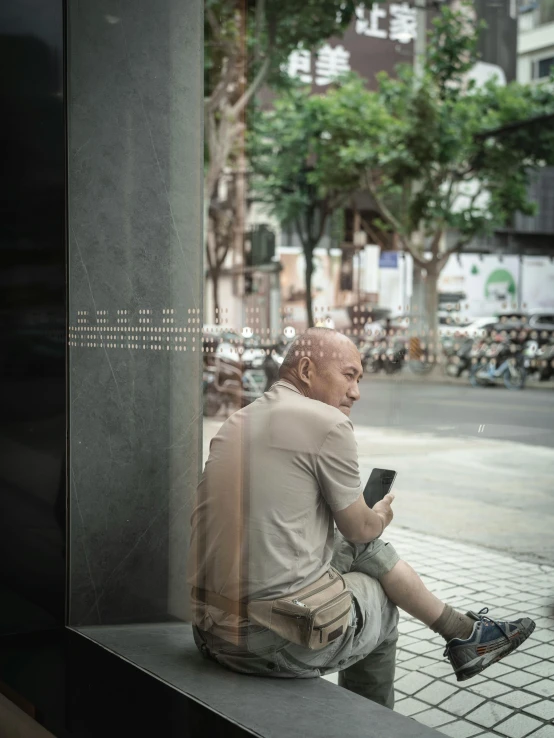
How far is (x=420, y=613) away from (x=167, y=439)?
0.99 m

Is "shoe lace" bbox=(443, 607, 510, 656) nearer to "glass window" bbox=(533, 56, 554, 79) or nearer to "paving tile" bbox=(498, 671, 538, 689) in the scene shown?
"paving tile" bbox=(498, 671, 538, 689)

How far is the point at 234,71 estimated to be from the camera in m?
3.58

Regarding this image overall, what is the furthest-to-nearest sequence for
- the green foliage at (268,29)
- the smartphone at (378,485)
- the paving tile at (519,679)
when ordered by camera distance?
the green foliage at (268,29)
the paving tile at (519,679)
the smartphone at (378,485)

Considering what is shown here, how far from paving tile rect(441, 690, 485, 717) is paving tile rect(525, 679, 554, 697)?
7.1 inches

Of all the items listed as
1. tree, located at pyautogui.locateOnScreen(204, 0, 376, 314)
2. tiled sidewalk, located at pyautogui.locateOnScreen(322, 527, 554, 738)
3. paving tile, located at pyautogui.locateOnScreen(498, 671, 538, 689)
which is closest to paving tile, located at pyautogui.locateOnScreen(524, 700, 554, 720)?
tiled sidewalk, located at pyautogui.locateOnScreen(322, 527, 554, 738)

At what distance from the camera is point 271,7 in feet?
11.3

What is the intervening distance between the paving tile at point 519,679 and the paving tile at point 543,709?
11 cm

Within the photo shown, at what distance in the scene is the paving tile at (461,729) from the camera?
2.77m

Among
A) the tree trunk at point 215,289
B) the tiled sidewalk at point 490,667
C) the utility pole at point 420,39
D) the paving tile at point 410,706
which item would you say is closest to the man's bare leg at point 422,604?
the tiled sidewalk at point 490,667

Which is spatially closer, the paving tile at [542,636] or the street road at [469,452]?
the street road at [469,452]

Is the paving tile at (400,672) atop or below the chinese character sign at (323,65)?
below

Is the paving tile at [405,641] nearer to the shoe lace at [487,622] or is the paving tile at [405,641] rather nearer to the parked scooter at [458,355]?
the shoe lace at [487,622]

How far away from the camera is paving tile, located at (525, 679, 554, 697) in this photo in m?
2.76

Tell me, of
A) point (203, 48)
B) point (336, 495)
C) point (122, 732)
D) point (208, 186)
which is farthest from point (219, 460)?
point (203, 48)
